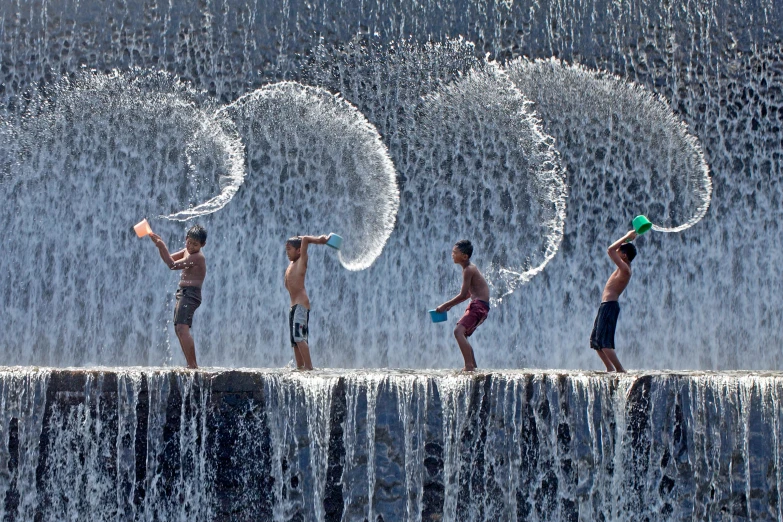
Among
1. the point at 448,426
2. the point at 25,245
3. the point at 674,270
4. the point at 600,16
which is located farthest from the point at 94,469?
the point at 600,16

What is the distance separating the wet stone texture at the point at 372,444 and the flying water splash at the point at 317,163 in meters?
4.17

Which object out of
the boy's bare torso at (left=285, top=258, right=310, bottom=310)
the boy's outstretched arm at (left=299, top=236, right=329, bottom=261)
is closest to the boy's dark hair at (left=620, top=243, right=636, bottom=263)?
the boy's outstretched arm at (left=299, top=236, right=329, bottom=261)

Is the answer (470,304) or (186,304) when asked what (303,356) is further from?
(470,304)

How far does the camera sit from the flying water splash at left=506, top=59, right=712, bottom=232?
1105 cm

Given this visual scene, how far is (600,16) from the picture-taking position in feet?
38.2

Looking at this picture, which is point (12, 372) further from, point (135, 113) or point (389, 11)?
point (389, 11)

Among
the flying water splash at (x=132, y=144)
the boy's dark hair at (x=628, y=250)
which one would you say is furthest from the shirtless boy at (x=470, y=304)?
the flying water splash at (x=132, y=144)

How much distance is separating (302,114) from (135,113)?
1.75 meters

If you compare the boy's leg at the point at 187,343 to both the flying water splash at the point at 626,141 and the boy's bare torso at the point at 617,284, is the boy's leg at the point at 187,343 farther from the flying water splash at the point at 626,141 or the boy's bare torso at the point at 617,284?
the flying water splash at the point at 626,141

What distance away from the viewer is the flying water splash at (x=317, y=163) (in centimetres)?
1097

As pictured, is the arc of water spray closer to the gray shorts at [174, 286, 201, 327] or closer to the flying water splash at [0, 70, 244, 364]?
the flying water splash at [0, 70, 244, 364]

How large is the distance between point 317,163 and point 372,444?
4.86 meters

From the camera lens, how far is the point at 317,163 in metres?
11.1

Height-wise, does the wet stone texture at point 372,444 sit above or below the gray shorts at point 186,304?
below
